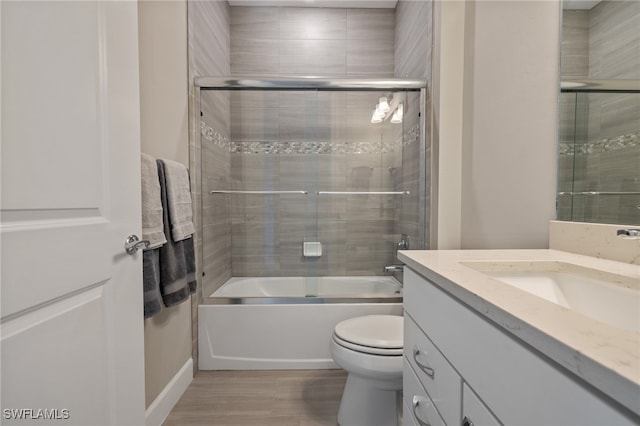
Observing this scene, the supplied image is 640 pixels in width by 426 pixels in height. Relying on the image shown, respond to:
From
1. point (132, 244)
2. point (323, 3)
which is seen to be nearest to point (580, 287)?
point (132, 244)

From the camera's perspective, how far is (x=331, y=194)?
2.57m

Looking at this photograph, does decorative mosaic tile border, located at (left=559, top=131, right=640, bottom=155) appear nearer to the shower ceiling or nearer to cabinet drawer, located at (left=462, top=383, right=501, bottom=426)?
cabinet drawer, located at (left=462, top=383, right=501, bottom=426)

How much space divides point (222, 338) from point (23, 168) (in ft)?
5.31

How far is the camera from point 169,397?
1553mm

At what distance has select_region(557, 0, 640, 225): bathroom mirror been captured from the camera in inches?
36.4

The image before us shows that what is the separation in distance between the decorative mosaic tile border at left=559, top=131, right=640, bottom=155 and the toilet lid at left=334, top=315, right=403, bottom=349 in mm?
1029

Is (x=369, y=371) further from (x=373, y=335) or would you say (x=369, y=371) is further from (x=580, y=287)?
(x=580, y=287)

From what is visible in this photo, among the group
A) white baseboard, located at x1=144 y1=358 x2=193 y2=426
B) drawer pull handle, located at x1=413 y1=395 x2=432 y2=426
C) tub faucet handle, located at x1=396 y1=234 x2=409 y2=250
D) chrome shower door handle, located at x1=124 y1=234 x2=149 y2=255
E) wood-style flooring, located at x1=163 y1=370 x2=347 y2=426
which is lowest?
wood-style flooring, located at x1=163 y1=370 x2=347 y2=426

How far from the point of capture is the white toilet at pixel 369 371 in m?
1.29

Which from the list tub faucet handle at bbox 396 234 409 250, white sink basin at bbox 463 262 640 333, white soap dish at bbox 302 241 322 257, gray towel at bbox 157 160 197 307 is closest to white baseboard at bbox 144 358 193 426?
gray towel at bbox 157 160 197 307

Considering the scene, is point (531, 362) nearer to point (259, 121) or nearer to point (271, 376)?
point (271, 376)

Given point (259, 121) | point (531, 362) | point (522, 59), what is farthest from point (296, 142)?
point (531, 362)

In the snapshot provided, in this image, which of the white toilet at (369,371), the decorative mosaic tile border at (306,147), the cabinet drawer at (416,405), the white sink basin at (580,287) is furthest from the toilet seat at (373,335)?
the decorative mosaic tile border at (306,147)

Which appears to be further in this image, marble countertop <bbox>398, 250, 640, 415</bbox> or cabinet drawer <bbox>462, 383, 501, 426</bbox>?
cabinet drawer <bbox>462, 383, 501, 426</bbox>
